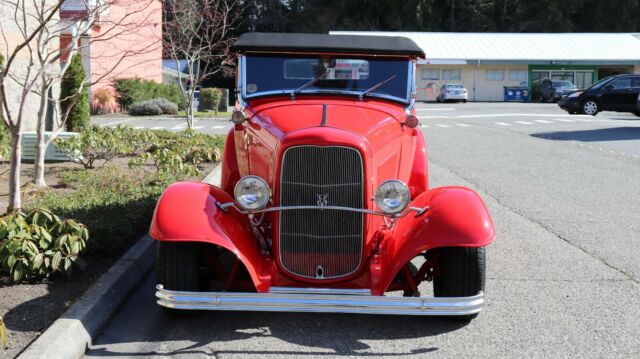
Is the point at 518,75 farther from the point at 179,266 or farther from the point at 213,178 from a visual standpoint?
the point at 179,266

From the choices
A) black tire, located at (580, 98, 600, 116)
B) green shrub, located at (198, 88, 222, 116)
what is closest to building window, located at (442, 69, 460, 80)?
green shrub, located at (198, 88, 222, 116)

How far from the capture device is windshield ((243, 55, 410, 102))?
579 cm

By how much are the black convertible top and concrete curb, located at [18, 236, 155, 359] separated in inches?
79.7

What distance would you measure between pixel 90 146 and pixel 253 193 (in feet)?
23.0

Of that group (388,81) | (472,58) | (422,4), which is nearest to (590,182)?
(388,81)

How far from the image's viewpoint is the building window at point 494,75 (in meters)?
51.8

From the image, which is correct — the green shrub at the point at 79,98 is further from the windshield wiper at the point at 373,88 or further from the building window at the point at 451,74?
the building window at the point at 451,74

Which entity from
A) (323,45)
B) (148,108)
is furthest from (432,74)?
(323,45)

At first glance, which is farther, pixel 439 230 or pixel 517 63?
pixel 517 63

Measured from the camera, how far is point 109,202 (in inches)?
297

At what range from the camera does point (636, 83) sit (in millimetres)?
24984

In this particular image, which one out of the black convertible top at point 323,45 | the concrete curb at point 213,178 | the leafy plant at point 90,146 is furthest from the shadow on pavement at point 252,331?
the leafy plant at point 90,146

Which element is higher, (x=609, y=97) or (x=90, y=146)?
(x=609, y=97)

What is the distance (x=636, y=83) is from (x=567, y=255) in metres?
21.1
